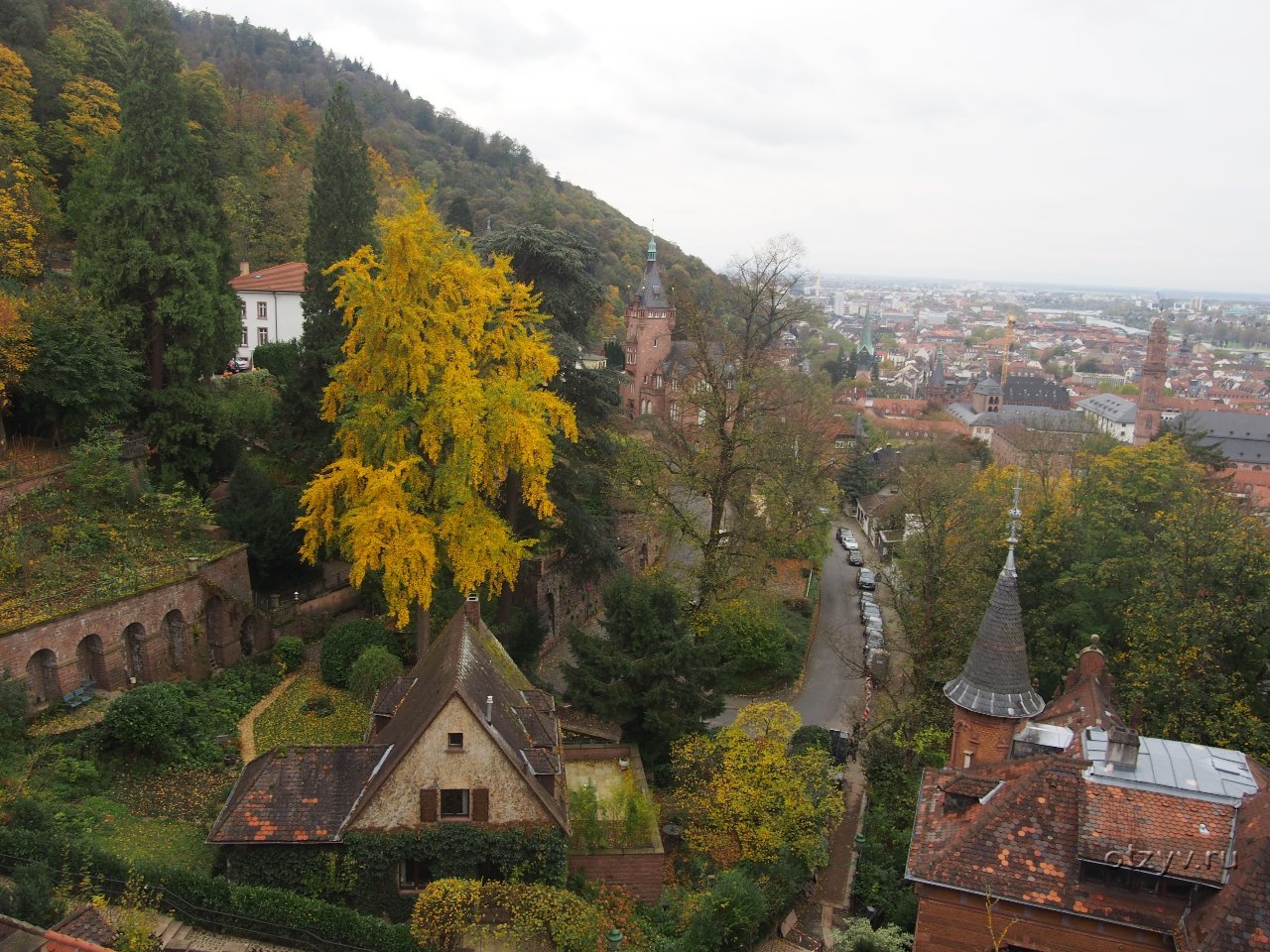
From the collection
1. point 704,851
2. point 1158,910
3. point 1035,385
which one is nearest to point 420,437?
point 704,851

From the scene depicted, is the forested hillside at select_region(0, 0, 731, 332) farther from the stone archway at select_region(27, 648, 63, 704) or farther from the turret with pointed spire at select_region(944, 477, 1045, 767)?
the stone archway at select_region(27, 648, 63, 704)

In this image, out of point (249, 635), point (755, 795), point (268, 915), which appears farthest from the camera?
point (249, 635)

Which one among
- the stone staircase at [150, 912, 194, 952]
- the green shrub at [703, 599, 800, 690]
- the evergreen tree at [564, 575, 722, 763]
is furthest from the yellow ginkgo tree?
the green shrub at [703, 599, 800, 690]

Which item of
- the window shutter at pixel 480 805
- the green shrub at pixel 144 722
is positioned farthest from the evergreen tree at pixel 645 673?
the green shrub at pixel 144 722

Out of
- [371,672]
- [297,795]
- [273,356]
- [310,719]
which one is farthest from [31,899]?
[273,356]

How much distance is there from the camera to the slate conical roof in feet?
69.4

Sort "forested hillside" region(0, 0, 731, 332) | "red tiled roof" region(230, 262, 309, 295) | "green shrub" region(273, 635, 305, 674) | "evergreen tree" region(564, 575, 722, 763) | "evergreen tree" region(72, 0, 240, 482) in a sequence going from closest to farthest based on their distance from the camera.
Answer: "evergreen tree" region(564, 575, 722, 763)
"green shrub" region(273, 635, 305, 674)
"evergreen tree" region(72, 0, 240, 482)
"forested hillside" region(0, 0, 731, 332)
"red tiled roof" region(230, 262, 309, 295)

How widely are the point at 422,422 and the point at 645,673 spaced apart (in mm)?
8714

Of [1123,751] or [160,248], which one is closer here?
[1123,751]

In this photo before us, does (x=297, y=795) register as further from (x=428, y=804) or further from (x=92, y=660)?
(x=92, y=660)

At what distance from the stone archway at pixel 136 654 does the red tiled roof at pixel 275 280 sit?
27.8 metres

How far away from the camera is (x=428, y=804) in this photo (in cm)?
1791

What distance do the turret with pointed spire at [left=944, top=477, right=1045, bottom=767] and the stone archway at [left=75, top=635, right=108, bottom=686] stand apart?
68.1ft

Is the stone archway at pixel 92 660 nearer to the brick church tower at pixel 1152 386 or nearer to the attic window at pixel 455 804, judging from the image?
the attic window at pixel 455 804
